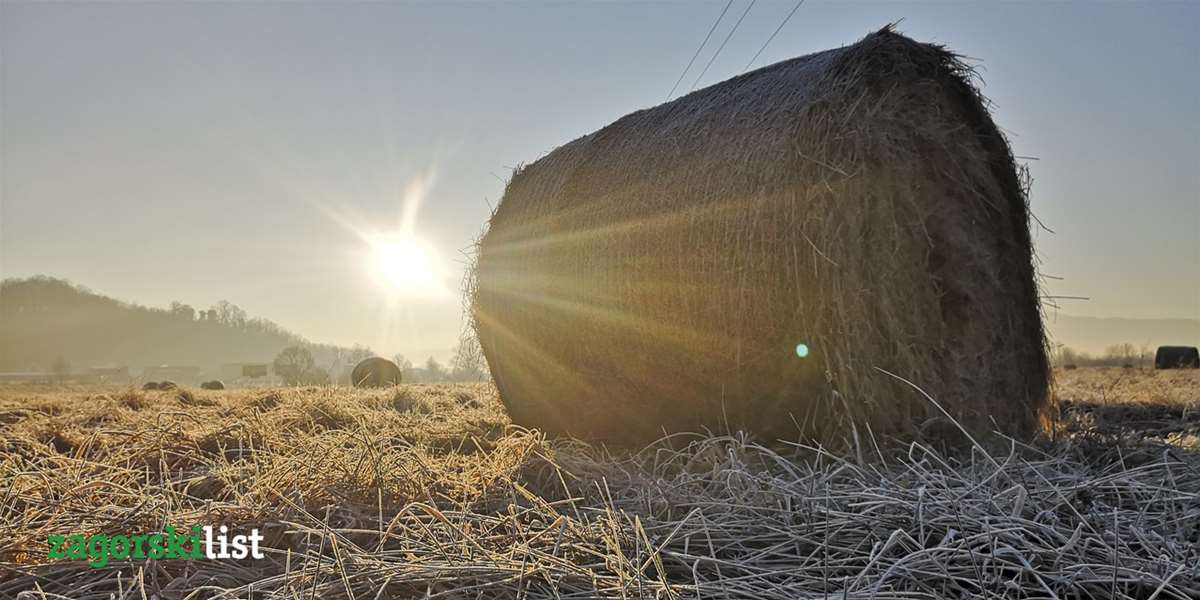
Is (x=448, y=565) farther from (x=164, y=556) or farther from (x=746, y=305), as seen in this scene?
(x=746, y=305)

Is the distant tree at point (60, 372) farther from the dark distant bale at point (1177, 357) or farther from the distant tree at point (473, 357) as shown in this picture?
the dark distant bale at point (1177, 357)

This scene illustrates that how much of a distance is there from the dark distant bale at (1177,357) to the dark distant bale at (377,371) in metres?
16.1

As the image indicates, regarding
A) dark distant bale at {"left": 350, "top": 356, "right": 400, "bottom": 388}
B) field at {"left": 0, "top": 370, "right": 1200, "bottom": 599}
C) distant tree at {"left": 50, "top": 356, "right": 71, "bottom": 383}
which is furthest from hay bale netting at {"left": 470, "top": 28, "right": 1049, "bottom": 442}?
distant tree at {"left": 50, "top": 356, "right": 71, "bottom": 383}

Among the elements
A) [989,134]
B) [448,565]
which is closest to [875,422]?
[989,134]

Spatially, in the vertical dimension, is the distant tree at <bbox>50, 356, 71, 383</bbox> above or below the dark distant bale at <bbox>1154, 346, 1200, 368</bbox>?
below

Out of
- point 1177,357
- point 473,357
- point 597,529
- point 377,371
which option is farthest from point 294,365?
point 1177,357

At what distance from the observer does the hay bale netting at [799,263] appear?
11.0 feet

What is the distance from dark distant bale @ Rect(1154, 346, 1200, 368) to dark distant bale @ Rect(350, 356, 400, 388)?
1611cm

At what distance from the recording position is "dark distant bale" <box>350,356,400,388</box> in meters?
12.2

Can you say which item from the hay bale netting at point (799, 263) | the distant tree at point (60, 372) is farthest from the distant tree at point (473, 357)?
the distant tree at point (60, 372)

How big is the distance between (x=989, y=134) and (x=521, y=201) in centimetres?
290

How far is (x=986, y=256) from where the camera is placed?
4086mm

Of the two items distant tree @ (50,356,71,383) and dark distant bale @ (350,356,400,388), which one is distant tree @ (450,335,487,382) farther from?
distant tree @ (50,356,71,383)

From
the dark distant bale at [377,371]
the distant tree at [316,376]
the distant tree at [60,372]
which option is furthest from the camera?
the distant tree at [60,372]
